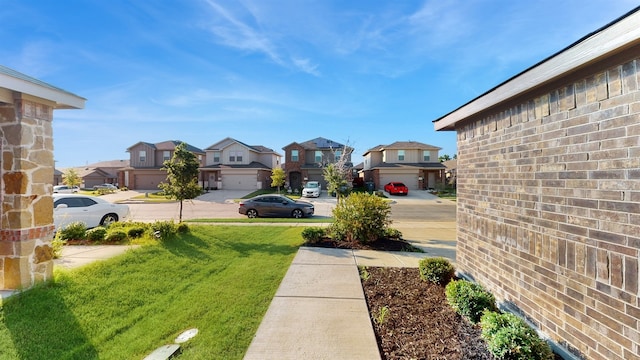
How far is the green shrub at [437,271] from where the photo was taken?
4.97m

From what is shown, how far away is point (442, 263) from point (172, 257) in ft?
19.2

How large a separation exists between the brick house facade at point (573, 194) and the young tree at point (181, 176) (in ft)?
34.9

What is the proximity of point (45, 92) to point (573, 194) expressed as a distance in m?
7.50

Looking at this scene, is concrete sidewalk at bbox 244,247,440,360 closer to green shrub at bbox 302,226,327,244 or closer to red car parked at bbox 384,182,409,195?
green shrub at bbox 302,226,327,244

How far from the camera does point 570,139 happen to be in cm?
282

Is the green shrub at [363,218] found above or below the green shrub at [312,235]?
above

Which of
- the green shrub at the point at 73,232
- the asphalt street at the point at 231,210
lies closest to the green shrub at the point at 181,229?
the green shrub at the point at 73,232

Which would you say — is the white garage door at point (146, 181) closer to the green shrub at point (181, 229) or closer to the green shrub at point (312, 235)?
the green shrub at point (181, 229)

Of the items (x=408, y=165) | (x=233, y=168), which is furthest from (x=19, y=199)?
(x=408, y=165)

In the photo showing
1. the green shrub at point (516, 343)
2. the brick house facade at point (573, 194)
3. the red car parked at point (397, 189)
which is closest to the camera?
the brick house facade at point (573, 194)

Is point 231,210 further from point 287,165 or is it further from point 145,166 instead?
point 145,166

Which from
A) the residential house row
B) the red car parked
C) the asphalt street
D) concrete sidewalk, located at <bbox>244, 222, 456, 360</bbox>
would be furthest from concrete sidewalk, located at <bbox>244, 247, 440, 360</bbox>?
the residential house row

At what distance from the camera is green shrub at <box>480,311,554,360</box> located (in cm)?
262

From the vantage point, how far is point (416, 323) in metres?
3.66
